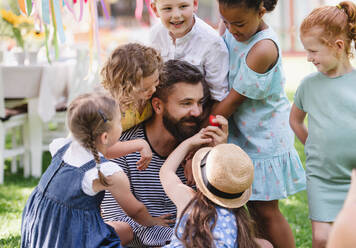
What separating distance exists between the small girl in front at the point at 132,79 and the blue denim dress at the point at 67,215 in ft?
1.24

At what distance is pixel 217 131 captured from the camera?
Answer: 2801 millimetres

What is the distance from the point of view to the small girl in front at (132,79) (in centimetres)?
280

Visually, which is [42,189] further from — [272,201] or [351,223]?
[351,223]

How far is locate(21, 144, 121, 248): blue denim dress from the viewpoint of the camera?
2.43m

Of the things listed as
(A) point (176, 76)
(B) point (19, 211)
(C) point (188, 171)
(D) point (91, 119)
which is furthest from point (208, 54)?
(B) point (19, 211)

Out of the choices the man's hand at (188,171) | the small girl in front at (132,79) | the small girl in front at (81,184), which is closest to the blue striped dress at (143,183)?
the man's hand at (188,171)

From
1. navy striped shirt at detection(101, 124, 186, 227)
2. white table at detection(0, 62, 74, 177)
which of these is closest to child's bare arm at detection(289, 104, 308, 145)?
navy striped shirt at detection(101, 124, 186, 227)

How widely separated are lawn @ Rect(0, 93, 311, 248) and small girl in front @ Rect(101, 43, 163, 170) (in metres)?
1.33

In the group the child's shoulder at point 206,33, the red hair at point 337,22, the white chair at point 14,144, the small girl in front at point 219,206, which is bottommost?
the white chair at point 14,144

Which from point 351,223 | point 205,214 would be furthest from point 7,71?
point 351,223

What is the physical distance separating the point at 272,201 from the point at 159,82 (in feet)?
3.29

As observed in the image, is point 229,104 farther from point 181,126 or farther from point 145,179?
point 145,179

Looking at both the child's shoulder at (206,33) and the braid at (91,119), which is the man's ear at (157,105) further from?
the braid at (91,119)

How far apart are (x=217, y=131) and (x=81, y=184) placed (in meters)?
0.82
